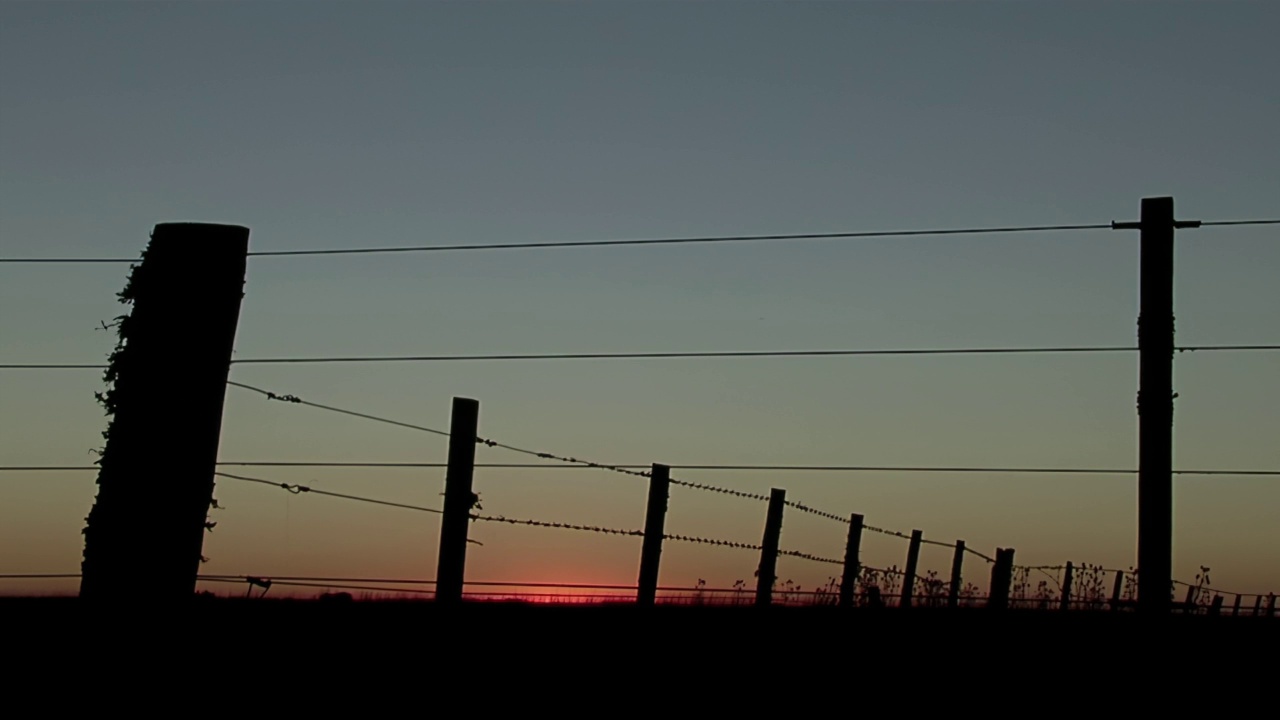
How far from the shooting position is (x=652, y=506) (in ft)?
50.2

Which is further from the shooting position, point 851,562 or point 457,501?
→ point 851,562

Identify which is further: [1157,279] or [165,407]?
[1157,279]

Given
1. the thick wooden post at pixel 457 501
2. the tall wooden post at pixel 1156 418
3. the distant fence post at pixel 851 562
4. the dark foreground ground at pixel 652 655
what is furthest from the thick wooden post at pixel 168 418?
the distant fence post at pixel 851 562

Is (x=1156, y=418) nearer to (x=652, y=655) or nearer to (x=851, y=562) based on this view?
(x=652, y=655)

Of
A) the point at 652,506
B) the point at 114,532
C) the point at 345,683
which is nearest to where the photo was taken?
the point at 114,532

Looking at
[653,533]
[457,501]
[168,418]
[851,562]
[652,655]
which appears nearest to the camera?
[168,418]

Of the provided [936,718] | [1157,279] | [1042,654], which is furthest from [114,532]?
[1157,279]

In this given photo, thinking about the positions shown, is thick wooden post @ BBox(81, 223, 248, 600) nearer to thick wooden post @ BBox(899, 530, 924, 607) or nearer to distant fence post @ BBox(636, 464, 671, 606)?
distant fence post @ BBox(636, 464, 671, 606)

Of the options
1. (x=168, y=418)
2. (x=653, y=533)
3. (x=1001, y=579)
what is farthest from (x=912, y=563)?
(x=168, y=418)

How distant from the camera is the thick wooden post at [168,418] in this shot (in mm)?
7043

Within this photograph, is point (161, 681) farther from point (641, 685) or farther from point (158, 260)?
point (641, 685)

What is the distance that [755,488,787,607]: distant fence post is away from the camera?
17219mm

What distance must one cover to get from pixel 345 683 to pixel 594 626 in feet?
10.6

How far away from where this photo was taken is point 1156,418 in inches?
461
